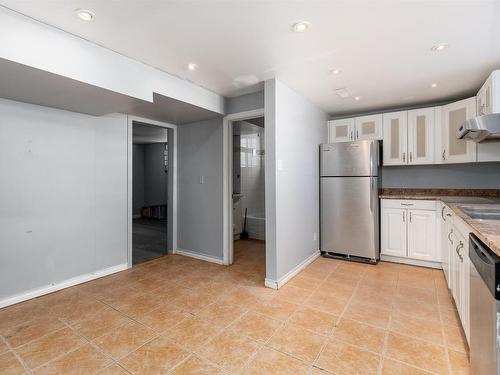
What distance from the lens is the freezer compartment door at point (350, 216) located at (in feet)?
11.7

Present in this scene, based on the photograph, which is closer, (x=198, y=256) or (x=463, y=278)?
(x=463, y=278)

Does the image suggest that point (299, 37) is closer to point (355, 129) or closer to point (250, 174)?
point (355, 129)

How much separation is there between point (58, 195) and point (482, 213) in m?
4.00

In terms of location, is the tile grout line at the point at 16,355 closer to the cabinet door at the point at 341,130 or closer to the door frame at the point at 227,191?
the door frame at the point at 227,191

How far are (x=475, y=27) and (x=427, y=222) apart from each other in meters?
2.31

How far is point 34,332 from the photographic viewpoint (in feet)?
6.60

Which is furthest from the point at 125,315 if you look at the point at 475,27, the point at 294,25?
the point at 475,27

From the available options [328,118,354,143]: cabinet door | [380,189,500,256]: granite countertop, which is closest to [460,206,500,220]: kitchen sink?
[380,189,500,256]: granite countertop

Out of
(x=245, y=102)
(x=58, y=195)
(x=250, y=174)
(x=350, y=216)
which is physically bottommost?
(x=350, y=216)

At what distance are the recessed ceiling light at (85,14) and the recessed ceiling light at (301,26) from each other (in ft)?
4.52

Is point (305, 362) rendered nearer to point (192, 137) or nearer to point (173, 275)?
point (173, 275)

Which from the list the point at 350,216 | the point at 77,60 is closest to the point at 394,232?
the point at 350,216

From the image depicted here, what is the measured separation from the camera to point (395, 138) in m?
3.67

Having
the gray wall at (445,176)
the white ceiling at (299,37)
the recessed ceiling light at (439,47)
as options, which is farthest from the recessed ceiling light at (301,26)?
the gray wall at (445,176)
